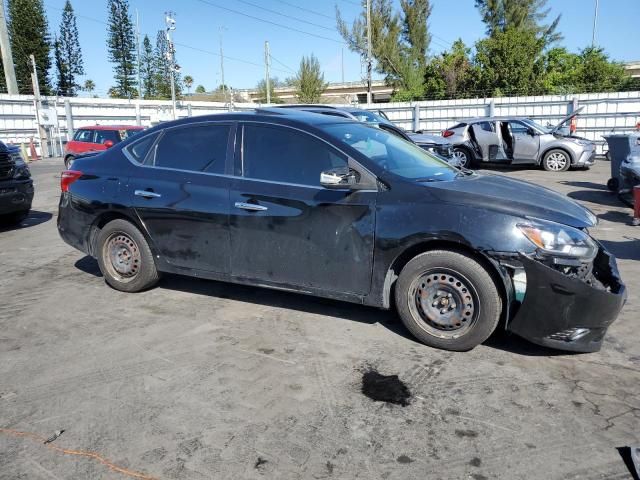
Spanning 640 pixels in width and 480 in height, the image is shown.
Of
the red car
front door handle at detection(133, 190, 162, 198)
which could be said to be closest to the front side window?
front door handle at detection(133, 190, 162, 198)

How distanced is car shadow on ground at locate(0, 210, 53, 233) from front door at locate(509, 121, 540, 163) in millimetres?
12717

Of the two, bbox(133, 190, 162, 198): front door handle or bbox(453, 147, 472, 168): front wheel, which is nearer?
bbox(133, 190, 162, 198): front door handle

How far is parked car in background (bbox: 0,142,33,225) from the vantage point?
8344 millimetres

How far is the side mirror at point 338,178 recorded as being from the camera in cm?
387

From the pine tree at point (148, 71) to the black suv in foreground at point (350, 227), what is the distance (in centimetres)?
6948

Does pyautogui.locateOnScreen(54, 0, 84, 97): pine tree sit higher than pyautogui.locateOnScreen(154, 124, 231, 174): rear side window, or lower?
higher

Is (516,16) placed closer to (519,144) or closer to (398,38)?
(398,38)

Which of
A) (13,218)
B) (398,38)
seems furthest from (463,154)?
(398,38)

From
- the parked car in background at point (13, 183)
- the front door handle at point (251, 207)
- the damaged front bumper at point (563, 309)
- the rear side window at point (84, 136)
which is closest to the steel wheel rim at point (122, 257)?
the front door handle at point (251, 207)

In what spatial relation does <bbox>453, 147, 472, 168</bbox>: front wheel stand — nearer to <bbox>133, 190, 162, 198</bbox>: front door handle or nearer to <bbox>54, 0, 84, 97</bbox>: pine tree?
<bbox>133, 190, 162, 198</bbox>: front door handle

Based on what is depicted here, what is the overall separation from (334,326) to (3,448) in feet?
8.02

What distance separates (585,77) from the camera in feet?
124

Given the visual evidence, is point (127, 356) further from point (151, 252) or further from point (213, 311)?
point (151, 252)

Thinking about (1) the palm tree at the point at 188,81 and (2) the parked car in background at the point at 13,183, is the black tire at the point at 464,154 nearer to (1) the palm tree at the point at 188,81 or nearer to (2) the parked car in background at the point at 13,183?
(2) the parked car in background at the point at 13,183
